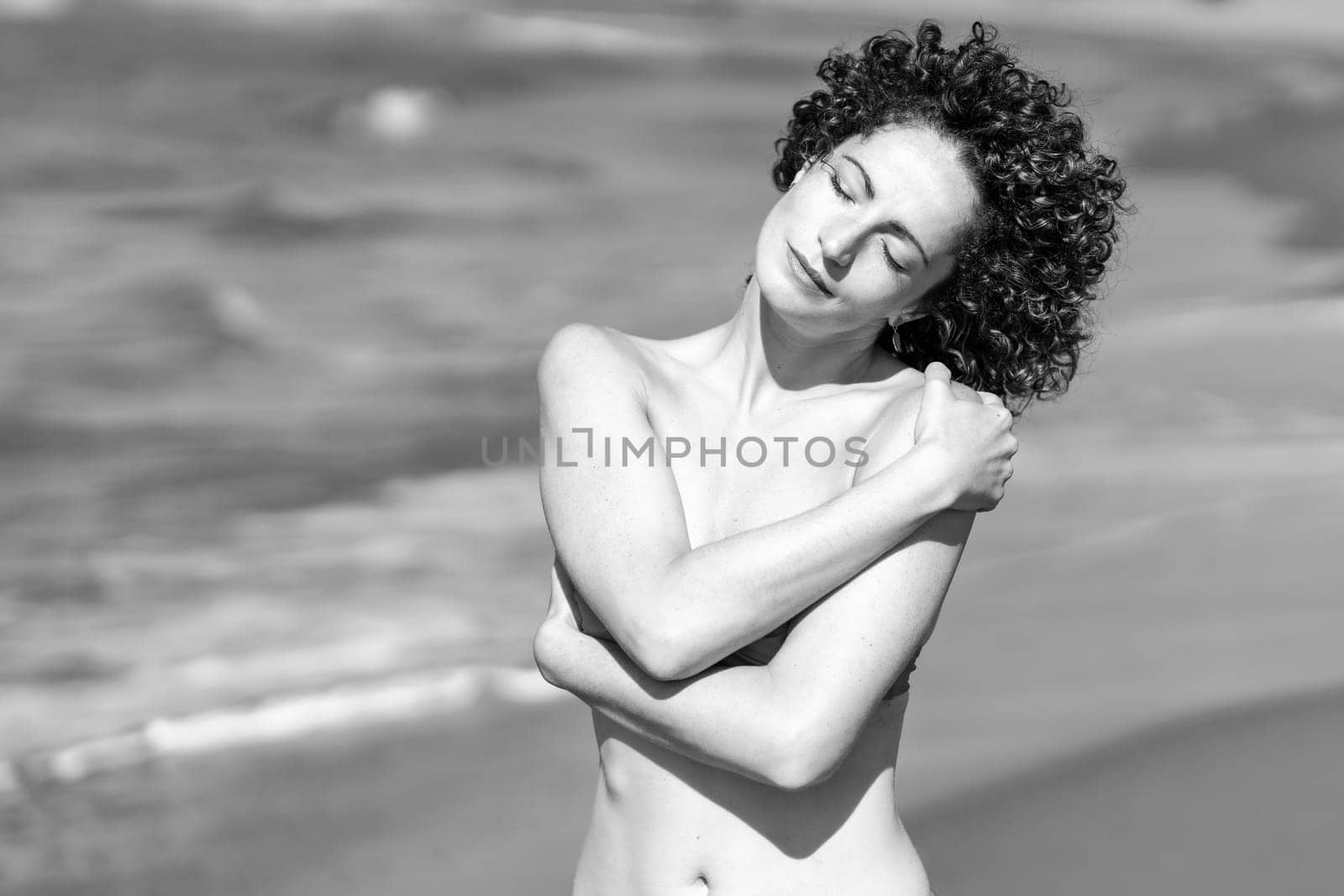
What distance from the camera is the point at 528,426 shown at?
786 cm

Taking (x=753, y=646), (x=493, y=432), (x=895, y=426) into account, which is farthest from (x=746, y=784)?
(x=493, y=432)

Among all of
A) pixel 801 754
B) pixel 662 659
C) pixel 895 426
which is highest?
pixel 895 426

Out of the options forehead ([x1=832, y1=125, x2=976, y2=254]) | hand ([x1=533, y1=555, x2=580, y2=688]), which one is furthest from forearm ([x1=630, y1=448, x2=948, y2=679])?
forehead ([x1=832, y1=125, x2=976, y2=254])

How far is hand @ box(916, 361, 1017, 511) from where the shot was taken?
1.90m

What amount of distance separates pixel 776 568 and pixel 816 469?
294 millimetres

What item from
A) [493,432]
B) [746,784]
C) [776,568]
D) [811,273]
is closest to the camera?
[776,568]

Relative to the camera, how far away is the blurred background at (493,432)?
4.52 m

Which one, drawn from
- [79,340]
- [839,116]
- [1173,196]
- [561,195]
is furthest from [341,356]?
[839,116]

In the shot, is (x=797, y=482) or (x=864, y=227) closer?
(x=864, y=227)

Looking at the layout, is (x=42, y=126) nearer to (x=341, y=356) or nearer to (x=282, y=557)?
(x=341, y=356)

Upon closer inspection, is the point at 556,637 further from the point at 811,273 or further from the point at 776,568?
the point at 811,273

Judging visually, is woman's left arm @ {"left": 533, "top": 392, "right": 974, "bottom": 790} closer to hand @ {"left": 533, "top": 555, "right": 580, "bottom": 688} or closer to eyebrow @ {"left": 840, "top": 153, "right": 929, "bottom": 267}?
hand @ {"left": 533, "top": 555, "right": 580, "bottom": 688}

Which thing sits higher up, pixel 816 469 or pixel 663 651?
pixel 816 469

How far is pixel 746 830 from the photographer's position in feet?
6.79
